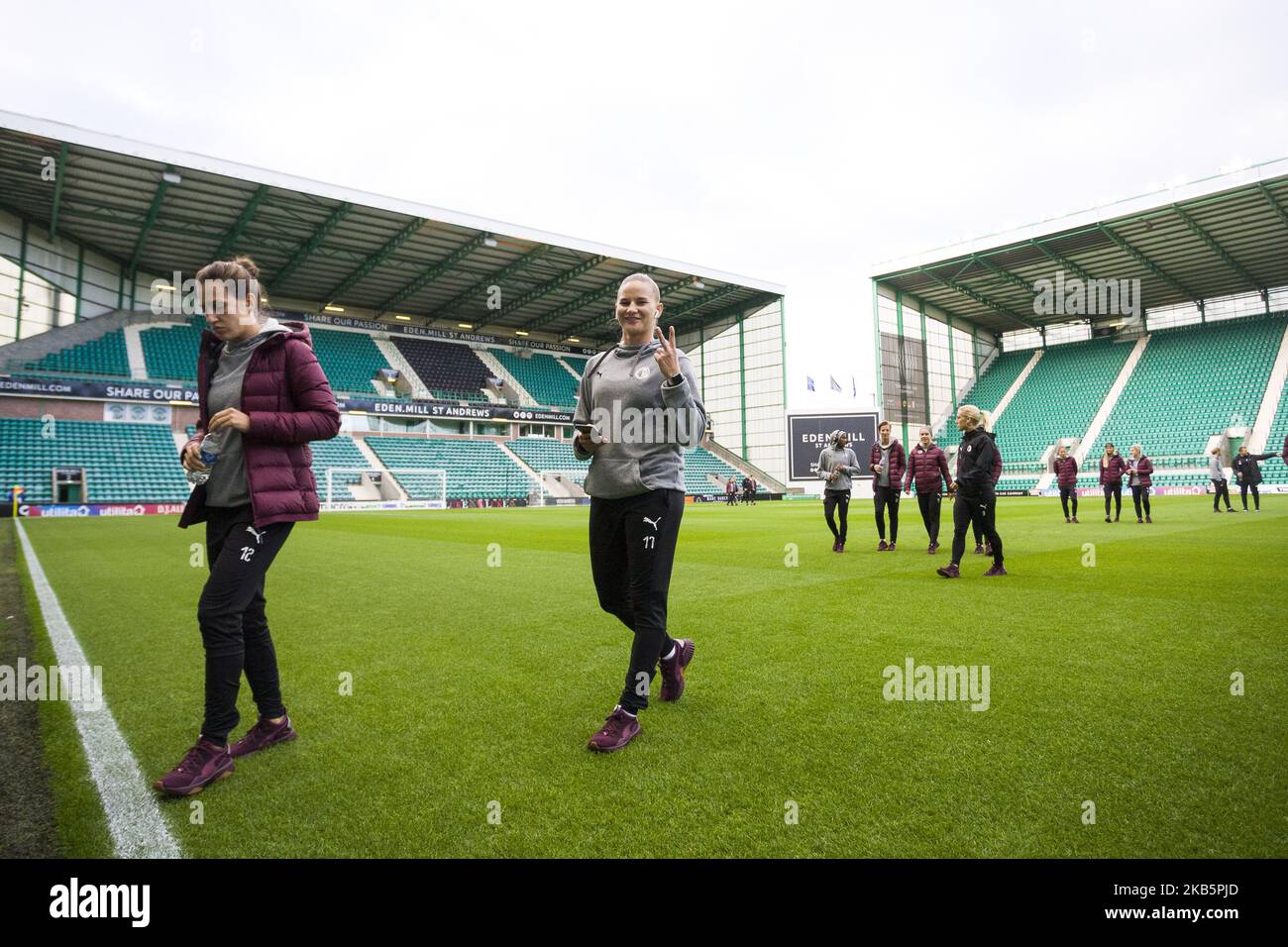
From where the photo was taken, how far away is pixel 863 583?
7203 mm

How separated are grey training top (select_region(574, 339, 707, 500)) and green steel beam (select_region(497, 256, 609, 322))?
3570cm

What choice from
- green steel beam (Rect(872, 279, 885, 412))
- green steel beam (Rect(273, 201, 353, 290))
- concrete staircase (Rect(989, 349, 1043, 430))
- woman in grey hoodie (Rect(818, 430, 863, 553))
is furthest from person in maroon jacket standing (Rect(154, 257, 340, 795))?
concrete staircase (Rect(989, 349, 1043, 430))

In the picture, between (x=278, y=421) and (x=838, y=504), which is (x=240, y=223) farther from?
(x=278, y=421)

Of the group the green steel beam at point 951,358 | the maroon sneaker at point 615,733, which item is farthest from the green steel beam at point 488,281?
the maroon sneaker at point 615,733

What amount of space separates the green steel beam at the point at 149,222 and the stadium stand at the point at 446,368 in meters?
14.0

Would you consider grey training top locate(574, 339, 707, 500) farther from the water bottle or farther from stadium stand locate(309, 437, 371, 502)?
stadium stand locate(309, 437, 371, 502)

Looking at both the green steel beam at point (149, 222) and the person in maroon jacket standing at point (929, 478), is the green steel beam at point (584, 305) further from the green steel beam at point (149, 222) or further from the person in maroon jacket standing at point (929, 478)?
the person in maroon jacket standing at point (929, 478)

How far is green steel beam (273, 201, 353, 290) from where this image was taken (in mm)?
30391

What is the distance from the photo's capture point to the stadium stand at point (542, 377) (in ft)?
156

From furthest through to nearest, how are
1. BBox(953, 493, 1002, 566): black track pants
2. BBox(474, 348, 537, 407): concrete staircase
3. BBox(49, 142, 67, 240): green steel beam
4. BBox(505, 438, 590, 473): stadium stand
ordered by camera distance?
BBox(474, 348, 537, 407): concrete staircase → BBox(505, 438, 590, 473): stadium stand → BBox(49, 142, 67, 240): green steel beam → BBox(953, 493, 1002, 566): black track pants

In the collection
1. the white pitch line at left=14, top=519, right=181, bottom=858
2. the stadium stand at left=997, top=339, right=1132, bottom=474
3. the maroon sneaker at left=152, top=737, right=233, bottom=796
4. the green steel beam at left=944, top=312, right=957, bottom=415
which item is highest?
the green steel beam at left=944, top=312, right=957, bottom=415

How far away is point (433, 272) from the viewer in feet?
125

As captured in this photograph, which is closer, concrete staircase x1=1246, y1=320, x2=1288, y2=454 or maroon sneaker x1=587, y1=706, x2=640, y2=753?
maroon sneaker x1=587, y1=706, x2=640, y2=753
